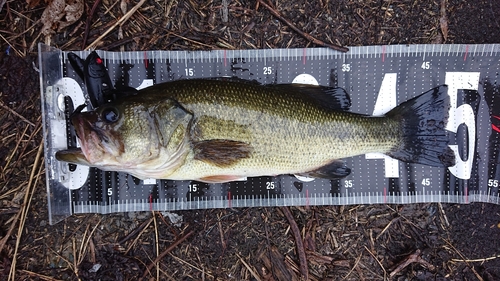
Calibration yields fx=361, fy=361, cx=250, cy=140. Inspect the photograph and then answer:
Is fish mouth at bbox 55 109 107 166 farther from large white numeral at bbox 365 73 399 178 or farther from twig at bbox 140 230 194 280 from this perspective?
large white numeral at bbox 365 73 399 178

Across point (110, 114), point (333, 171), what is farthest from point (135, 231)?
point (333, 171)

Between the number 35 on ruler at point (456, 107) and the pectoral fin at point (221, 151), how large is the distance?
1427 mm

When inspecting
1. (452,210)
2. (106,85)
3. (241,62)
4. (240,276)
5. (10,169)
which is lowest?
(240,276)

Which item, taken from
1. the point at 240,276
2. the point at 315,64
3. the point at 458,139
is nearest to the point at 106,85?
the point at 315,64

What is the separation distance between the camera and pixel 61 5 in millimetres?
3629

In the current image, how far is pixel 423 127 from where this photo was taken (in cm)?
343

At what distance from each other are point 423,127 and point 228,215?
2.10m

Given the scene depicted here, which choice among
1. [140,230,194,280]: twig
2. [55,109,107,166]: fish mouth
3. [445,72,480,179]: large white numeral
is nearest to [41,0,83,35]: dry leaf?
[55,109,107,166]: fish mouth

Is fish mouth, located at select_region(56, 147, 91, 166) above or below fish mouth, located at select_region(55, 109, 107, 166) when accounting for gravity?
below

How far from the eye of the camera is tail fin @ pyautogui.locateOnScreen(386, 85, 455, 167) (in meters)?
3.41

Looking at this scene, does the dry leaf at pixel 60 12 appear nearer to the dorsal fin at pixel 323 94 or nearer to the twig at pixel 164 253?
the dorsal fin at pixel 323 94

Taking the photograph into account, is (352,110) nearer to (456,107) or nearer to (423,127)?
(423,127)

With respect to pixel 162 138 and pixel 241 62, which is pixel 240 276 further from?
pixel 241 62

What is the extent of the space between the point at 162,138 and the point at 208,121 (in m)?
0.40
